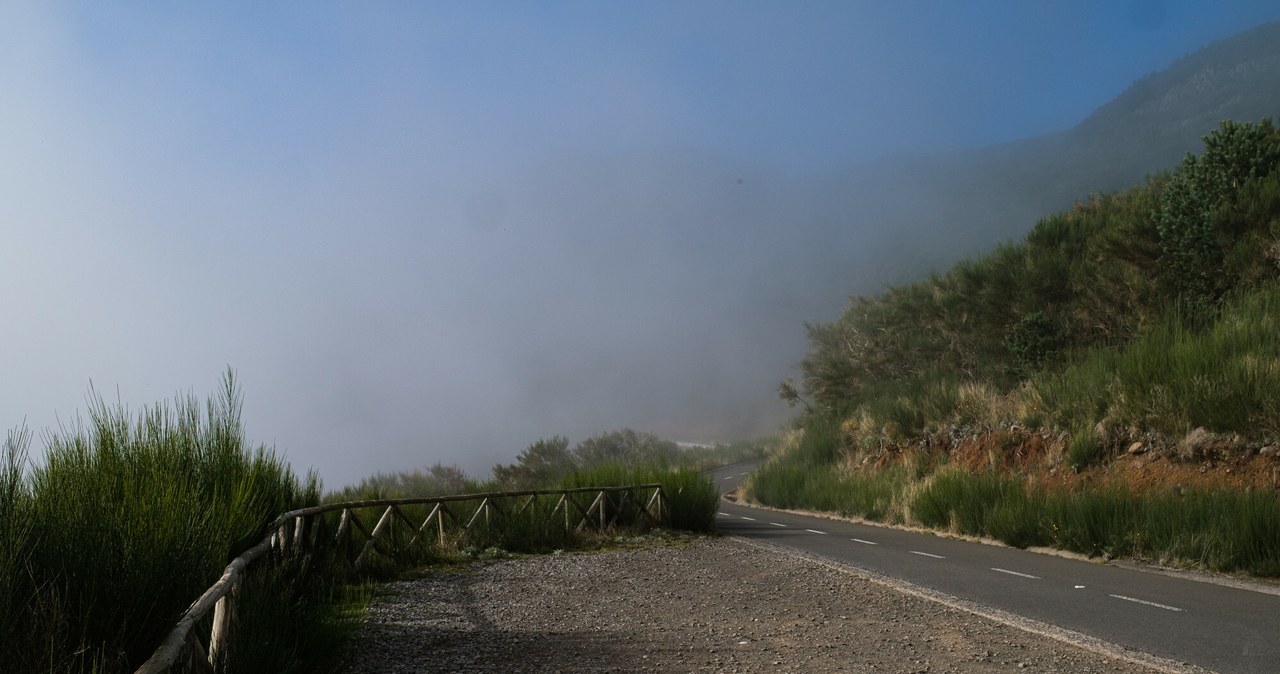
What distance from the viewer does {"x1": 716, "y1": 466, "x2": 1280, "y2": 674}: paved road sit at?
751 centimetres

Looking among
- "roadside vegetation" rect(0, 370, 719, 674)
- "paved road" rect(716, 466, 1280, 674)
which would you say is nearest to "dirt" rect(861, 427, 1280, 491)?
"paved road" rect(716, 466, 1280, 674)

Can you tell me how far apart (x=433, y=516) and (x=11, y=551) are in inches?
490

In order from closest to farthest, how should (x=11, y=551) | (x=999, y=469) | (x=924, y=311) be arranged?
(x=11, y=551), (x=999, y=469), (x=924, y=311)

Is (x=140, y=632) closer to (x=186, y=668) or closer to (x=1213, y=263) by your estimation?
(x=186, y=668)

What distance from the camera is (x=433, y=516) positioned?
16.0 metres

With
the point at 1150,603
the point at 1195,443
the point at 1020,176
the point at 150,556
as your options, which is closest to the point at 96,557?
the point at 150,556

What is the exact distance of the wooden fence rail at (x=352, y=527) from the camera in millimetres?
4164

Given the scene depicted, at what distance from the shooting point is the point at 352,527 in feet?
46.0

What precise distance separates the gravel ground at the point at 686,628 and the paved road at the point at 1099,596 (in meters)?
0.77

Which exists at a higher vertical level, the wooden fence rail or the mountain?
the mountain

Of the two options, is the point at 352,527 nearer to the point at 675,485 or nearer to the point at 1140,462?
the point at 675,485

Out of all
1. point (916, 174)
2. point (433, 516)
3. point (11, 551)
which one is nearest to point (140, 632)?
point (11, 551)

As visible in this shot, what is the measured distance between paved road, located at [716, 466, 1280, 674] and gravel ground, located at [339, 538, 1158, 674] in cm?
77

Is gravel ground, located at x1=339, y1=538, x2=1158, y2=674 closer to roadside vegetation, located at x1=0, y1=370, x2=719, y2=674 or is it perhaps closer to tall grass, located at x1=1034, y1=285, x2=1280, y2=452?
roadside vegetation, located at x1=0, y1=370, x2=719, y2=674
